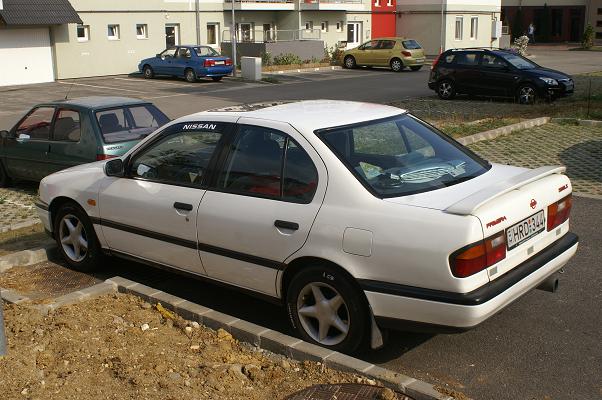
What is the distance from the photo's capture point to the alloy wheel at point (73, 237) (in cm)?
681

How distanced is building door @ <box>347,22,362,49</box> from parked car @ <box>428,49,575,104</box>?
23.4m

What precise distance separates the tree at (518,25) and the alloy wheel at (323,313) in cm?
6552

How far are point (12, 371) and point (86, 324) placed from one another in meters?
0.89

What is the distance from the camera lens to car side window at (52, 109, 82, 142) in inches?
396

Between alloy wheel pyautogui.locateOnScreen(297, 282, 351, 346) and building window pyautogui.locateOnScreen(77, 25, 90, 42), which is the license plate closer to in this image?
alloy wheel pyautogui.locateOnScreen(297, 282, 351, 346)

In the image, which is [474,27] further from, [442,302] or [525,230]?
[442,302]

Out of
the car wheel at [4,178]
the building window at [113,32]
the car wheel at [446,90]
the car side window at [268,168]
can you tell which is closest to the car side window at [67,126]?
the car wheel at [4,178]

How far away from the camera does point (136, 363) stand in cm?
466

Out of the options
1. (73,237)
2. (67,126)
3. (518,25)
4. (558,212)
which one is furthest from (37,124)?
(518,25)

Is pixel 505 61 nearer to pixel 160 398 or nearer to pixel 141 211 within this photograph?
pixel 141 211

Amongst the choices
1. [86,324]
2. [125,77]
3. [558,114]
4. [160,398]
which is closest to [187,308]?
[86,324]

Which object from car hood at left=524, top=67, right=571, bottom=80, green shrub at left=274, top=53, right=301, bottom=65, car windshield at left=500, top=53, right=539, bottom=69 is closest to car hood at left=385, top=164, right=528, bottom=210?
car hood at left=524, top=67, right=571, bottom=80

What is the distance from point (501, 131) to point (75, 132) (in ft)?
27.6

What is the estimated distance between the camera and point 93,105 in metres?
10.0
